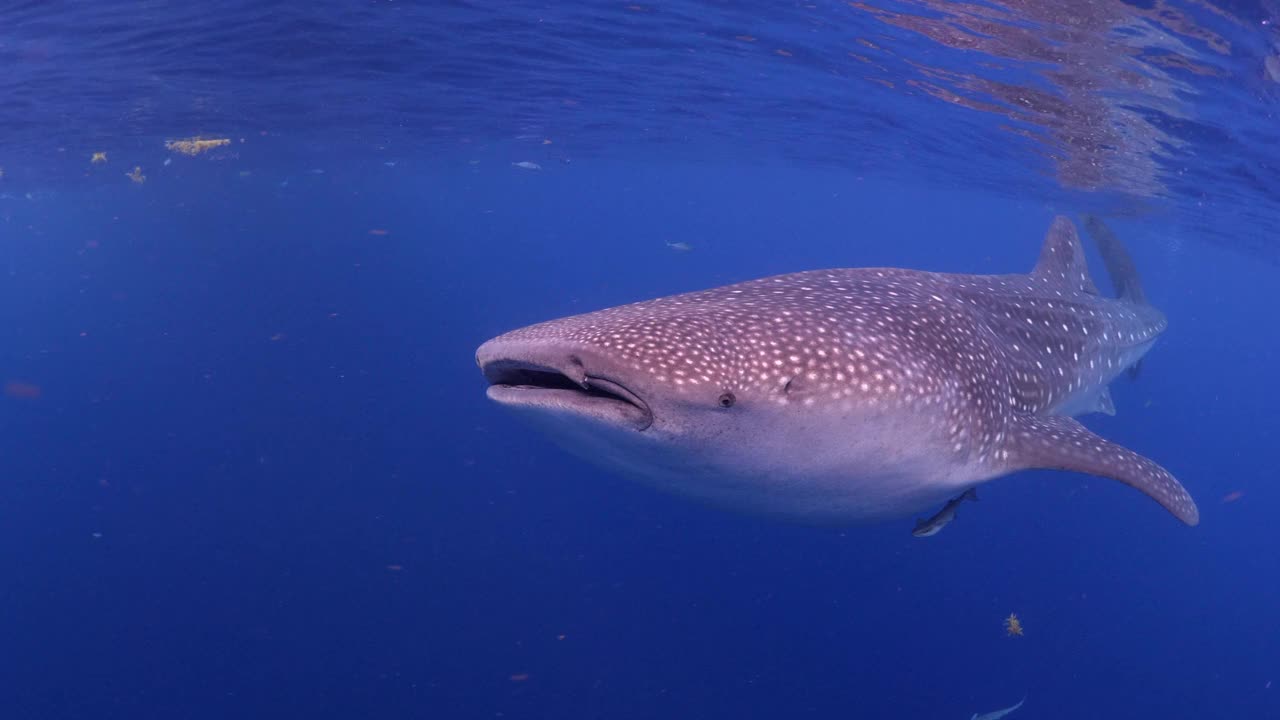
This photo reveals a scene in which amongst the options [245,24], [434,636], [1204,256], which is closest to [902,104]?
[245,24]

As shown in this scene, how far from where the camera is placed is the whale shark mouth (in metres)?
3.14

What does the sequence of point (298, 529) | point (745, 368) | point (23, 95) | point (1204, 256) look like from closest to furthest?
point (745, 368), point (298, 529), point (23, 95), point (1204, 256)

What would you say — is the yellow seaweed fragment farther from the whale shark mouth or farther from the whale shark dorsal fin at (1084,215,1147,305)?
the whale shark mouth

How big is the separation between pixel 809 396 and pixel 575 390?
44.8 inches

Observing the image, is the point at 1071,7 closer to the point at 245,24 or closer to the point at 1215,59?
the point at 1215,59

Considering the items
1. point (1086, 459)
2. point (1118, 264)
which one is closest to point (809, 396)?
point (1086, 459)

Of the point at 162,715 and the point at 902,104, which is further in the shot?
the point at 902,104

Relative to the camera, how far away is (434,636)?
10016 millimetres

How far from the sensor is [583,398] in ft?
10.5

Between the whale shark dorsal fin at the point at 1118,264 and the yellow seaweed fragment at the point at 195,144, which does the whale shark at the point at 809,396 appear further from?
the yellow seaweed fragment at the point at 195,144

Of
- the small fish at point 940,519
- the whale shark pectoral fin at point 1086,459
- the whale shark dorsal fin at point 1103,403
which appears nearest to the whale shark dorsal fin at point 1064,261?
the whale shark dorsal fin at point 1103,403

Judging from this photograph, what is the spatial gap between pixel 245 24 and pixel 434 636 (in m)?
11.0

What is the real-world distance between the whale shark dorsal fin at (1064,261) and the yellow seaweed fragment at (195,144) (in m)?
27.5

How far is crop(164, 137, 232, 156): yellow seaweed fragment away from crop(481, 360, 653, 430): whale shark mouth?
2840cm
